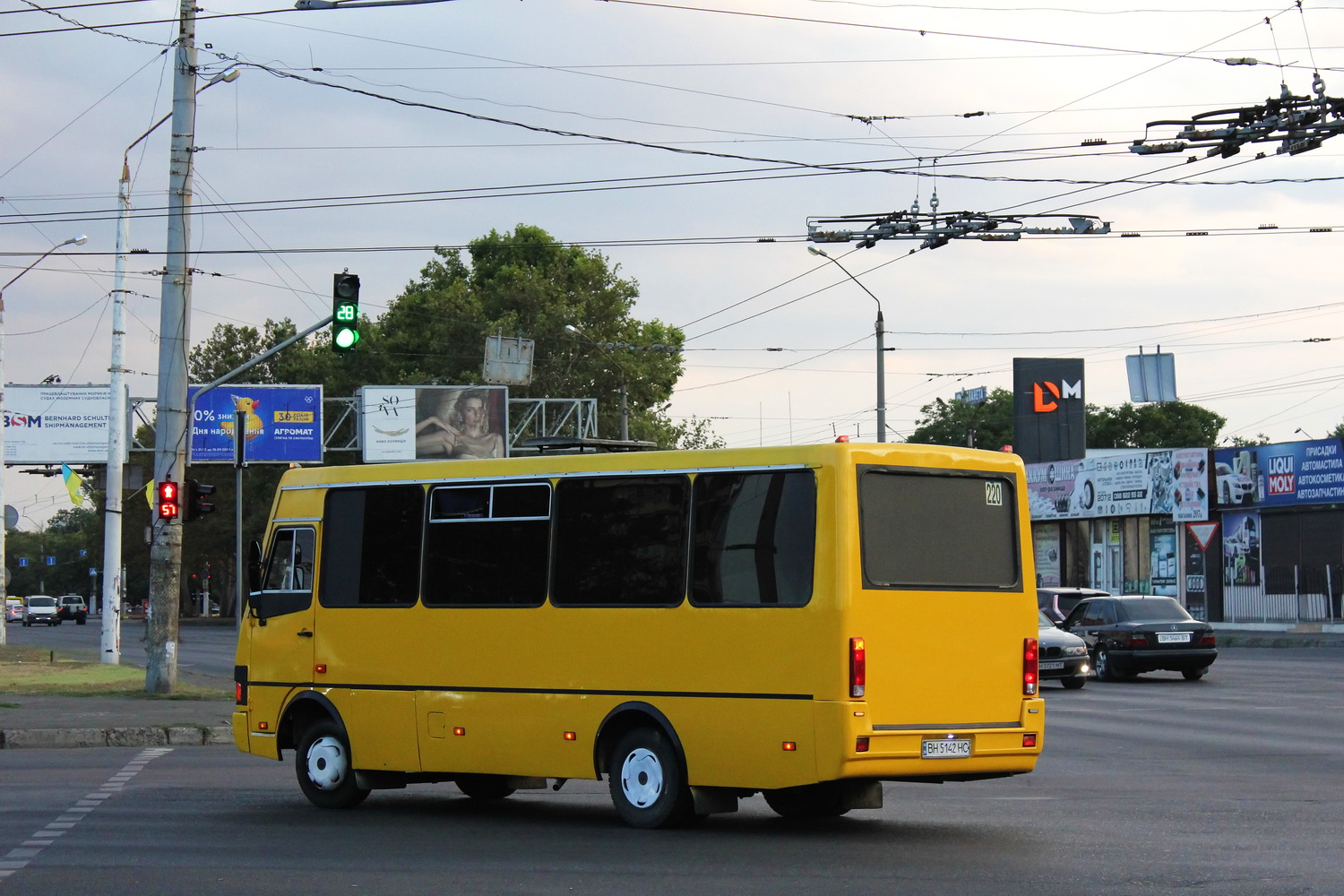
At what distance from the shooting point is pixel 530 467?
12.4 meters

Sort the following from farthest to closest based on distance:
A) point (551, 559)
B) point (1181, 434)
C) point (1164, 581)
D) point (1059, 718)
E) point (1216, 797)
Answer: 1. point (1181, 434)
2. point (1164, 581)
3. point (1059, 718)
4. point (1216, 797)
5. point (551, 559)

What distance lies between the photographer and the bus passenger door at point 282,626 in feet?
44.5

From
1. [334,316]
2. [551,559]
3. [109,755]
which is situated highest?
[334,316]

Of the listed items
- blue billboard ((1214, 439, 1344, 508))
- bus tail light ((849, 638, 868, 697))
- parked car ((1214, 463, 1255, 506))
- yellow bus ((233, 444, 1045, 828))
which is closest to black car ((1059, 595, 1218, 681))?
yellow bus ((233, 444, 1045, 828))

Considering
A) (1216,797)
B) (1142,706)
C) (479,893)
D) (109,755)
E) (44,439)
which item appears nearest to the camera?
(479,893)

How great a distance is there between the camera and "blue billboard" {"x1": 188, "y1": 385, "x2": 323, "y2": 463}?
6238 centimetres

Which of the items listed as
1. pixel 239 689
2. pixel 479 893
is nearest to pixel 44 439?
pixel 239 689

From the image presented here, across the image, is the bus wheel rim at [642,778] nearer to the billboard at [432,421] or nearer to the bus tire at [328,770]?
the bus tire at [328,770]

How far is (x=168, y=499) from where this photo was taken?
2539 cm

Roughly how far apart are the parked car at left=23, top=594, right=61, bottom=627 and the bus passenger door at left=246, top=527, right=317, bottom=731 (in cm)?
8514

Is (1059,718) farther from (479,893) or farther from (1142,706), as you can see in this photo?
(479,893)

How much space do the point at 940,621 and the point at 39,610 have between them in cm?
9168

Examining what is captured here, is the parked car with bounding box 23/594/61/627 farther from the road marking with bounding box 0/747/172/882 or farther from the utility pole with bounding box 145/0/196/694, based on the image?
the road marking with bounding box 0/747/172/882

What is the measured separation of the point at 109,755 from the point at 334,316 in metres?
7.40
